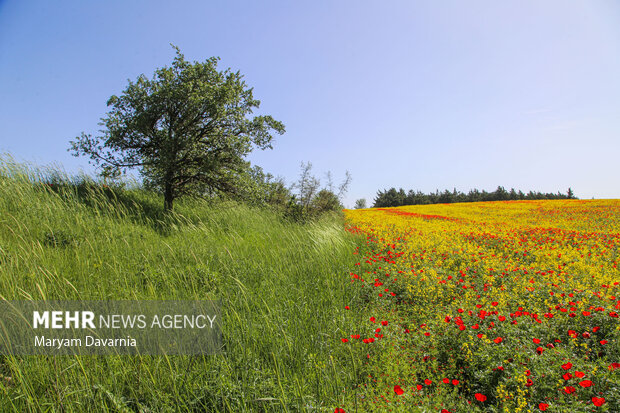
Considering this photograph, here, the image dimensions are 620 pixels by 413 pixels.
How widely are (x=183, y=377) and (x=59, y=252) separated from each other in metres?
3.31

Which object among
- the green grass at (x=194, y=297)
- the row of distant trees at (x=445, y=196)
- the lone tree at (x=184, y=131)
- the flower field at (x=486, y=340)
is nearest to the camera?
the green grass at (x=194, y=297)

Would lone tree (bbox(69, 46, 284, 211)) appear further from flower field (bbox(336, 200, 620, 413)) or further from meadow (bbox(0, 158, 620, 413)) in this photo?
flower field (bbox(336, 200, 620, 413))

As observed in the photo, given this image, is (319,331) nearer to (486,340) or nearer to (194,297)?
(194,297)

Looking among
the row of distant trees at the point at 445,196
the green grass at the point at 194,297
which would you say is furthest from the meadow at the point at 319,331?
the row of distant trees at the point at 445,196

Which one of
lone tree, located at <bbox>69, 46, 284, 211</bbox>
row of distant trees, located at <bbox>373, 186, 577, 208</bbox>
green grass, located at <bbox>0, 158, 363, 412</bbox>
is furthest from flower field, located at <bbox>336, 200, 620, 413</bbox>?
row of distant trees, located at <bbox>373, 186, 577, 208</bbox>

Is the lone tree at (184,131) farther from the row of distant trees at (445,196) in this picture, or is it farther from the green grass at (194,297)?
the row of distant trees at (445,196)

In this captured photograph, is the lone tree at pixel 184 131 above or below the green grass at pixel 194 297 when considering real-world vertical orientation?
above

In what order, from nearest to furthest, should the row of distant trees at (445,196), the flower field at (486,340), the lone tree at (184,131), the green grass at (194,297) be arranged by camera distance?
the green grass at (194,297) < the flower field at (486,340) < the lone tree at (184,131) < the row of distant trees at (445,196)

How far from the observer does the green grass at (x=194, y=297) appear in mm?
1894

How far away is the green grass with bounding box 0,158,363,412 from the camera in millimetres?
1894

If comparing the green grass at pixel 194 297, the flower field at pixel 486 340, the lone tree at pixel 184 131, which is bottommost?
the flower field at pixel 486 340

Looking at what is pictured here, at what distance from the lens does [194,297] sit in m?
3.13

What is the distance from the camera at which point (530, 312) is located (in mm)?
3770

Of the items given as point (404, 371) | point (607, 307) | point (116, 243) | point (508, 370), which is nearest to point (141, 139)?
point (116, 243)
